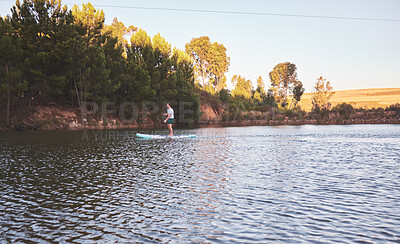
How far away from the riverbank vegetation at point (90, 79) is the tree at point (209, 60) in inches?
1081

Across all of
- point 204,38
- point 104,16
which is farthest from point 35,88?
point 204,38

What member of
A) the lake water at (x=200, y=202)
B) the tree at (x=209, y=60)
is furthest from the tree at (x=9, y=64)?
the tree at (x=209, y=60)

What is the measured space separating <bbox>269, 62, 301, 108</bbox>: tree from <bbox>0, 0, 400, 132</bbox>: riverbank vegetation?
28.6 meters

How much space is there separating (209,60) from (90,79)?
66582mm

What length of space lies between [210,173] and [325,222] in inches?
298

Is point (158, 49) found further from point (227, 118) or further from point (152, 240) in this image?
point (152, 240)

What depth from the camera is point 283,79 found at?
126 meters

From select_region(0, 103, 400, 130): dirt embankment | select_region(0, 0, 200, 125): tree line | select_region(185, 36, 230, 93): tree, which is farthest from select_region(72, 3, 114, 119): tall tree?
select_region(185, 36, 230, 93): tree

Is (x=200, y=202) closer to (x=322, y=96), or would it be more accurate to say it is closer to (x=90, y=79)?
(x=90, y=79)

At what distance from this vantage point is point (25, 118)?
185 feet

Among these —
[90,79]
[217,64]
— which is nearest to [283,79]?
[217,64]

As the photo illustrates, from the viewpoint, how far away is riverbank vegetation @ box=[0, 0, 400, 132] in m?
52.7

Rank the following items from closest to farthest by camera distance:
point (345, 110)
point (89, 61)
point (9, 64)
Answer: point (9, 64)
point (89, 61)
point (345, 110)

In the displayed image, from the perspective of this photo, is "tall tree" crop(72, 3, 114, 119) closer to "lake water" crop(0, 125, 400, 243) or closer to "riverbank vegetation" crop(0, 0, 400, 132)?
"riverbank vegetation" crop(0, 0, 400, 132)
